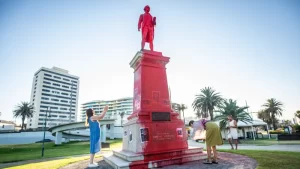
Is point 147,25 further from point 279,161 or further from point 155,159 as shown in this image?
point 279,161

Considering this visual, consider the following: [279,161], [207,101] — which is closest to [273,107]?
[207,101]

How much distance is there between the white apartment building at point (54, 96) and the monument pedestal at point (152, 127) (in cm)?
8590

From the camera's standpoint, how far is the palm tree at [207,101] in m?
31.7

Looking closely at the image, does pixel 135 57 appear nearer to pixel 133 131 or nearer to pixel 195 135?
pixel 133 131

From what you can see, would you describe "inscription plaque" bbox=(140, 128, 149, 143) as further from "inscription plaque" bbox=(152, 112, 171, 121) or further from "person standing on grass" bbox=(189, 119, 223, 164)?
"person standing on grass" bbox=(189, 119, 223, 164)

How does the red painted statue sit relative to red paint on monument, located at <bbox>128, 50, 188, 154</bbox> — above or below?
above

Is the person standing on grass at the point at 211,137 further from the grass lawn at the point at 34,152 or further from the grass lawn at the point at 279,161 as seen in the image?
the grass lawn at the point at 34,152

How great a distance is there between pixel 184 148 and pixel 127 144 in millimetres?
2337

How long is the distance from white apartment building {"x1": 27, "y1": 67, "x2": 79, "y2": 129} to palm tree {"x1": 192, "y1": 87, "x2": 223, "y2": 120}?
7342 cm

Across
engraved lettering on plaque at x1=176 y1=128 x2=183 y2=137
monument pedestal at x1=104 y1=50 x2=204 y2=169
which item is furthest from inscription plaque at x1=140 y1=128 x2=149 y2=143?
engraved lettering on plaque at x1=176 y1=128 x2=183 y2=137

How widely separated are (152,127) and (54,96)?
330 feet

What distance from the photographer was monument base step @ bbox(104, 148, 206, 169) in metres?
5.19

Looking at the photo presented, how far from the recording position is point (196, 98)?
33.3 metres

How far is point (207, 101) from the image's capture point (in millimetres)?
32062
